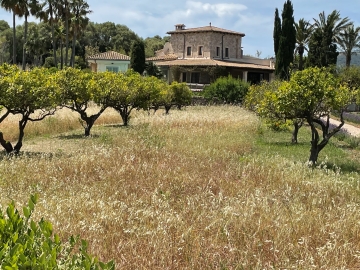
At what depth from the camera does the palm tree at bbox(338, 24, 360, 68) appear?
2176 inches

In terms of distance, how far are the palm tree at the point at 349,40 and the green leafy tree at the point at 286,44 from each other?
14.2 meters

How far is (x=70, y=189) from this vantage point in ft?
22.3

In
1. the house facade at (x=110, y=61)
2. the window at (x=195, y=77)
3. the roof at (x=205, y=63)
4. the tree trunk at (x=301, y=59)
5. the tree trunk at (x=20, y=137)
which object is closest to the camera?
the tree trunk at (x=20, y=137)

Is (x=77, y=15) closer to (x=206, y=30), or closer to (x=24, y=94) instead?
(x=206, y=30)

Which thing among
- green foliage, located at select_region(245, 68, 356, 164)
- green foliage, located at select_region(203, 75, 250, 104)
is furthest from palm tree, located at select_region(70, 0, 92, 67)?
green foliage, located at select_region(245, 68, 356, 164)

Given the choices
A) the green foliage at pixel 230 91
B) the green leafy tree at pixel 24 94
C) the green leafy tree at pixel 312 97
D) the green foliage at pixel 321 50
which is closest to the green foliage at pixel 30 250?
the green leafy tree at pixel 24 94

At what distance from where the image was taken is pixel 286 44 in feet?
144

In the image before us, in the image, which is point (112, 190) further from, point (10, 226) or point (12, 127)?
point (12, 127)

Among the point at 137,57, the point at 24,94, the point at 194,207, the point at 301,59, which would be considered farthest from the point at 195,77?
the point at 194,207

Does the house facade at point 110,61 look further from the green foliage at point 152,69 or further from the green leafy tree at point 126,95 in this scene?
the green leafy tree at point 126,95

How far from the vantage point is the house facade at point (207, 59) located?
157 ft

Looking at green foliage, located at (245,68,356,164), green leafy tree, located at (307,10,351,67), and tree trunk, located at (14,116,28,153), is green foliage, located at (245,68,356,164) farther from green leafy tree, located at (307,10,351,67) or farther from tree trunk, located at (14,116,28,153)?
green leafy tree, located at (307,10,351,67)

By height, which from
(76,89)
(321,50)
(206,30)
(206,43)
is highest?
(206,30)

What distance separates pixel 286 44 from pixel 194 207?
40.6 m
